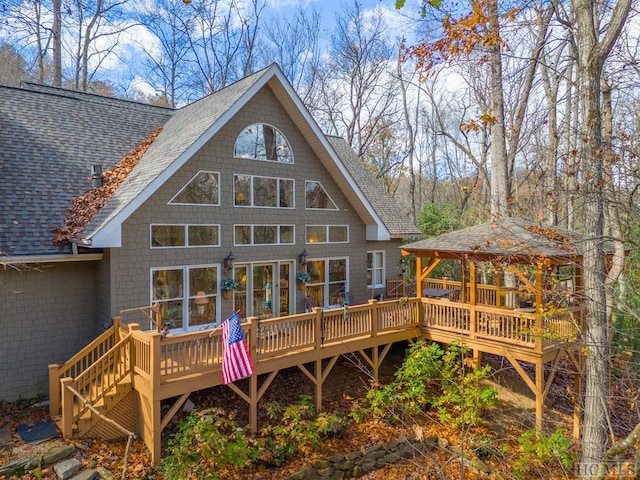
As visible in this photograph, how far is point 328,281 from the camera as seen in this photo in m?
13.6

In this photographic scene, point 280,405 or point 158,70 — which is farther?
point 158,70

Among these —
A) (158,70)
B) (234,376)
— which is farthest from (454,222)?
(158,70)

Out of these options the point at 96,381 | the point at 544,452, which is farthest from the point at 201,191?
the point at 544,452

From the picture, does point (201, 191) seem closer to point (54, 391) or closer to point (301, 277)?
point (301, 277)

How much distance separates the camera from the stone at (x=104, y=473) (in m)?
6.87

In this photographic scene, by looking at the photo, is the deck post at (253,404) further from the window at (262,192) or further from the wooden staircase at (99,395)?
the window at (262,192)

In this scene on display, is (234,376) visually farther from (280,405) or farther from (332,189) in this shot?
(332,189)

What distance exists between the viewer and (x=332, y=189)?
1338 cm

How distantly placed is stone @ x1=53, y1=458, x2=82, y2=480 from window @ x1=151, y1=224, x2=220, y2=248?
458cm

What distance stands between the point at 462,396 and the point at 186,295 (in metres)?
6.94

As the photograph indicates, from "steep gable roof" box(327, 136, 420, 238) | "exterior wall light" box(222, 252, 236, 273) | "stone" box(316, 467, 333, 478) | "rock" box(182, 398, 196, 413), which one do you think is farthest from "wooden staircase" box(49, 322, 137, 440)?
"steep gable roof" box(327, 136, 420, 238)

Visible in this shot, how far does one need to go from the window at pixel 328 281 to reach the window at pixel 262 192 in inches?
85.9

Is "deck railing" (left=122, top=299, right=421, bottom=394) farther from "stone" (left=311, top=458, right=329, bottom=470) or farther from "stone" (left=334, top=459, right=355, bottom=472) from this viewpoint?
"stone" (left=334, top=459, right=355, bottom=472)

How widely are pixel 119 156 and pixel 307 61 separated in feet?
59.3
